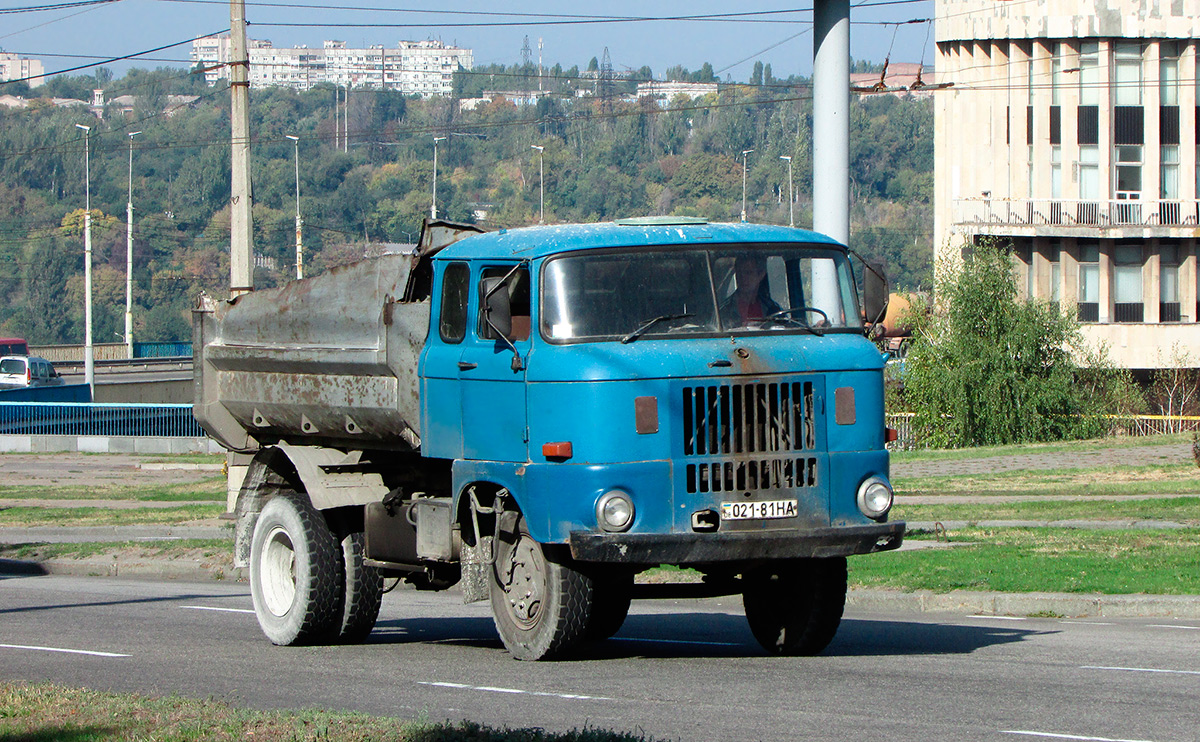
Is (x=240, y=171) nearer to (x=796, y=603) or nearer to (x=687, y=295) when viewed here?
(x=687, y=295)

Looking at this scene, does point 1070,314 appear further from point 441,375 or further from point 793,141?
point 793,141

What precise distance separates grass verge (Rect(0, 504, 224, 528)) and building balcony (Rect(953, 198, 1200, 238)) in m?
42.8

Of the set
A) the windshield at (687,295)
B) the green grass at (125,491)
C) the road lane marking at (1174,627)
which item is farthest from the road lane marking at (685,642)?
the green grass at (125,491)

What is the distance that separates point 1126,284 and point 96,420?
131ft

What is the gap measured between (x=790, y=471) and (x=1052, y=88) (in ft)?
188

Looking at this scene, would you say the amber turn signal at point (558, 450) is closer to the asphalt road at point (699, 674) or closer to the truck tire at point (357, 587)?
the asphalt road at point (699, 674)

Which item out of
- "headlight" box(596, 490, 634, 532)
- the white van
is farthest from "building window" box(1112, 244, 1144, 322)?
"headlight" box(596, 490, 634, 532)

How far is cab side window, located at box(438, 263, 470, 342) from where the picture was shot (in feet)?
34.5

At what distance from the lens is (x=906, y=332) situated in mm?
61719

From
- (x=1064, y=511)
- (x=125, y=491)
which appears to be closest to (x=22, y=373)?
(x=125, y=491)

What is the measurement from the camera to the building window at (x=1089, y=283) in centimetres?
6316

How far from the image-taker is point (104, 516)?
87.0 ft

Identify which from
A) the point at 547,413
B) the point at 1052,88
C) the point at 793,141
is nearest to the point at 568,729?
the point at 547,413

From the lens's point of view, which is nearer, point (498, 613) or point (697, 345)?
point (697, 345)
